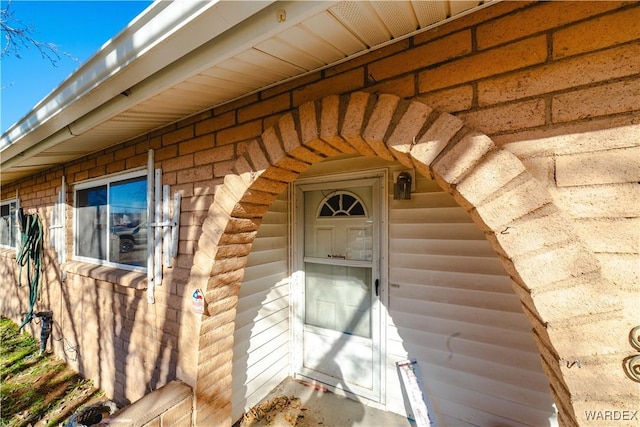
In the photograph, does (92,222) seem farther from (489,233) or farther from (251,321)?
(489,233)

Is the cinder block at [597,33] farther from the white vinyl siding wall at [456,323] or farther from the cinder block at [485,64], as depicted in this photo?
the white vinyl siding wall at [456,323]

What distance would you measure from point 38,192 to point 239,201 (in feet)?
14.7

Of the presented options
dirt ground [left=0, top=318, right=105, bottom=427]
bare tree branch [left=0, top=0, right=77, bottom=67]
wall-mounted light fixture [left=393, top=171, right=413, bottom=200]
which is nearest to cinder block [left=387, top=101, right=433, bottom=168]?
wall-mounted light fixture [left=393, top=171, right=413, bottom=200]

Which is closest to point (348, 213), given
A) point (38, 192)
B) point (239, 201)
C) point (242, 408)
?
point (239, 201)

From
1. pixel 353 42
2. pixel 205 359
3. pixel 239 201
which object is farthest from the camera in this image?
pixel 205 359

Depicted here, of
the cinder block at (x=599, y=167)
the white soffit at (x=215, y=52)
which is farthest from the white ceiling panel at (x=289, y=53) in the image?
the cinder block at (x=599, y=167)

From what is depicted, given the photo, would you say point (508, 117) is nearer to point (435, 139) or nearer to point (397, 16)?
point (435, 139)

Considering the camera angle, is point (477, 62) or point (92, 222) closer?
point (477, 62)

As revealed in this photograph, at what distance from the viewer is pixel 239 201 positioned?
1751mm

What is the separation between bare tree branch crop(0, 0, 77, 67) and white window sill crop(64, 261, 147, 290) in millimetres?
2159

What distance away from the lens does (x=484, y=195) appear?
104 cm

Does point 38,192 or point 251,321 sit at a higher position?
point 38,192

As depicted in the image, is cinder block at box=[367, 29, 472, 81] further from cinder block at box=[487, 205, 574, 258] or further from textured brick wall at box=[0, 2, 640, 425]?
cinder block at box=[487, 205, 574, 258]

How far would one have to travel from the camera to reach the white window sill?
238 centimetres
